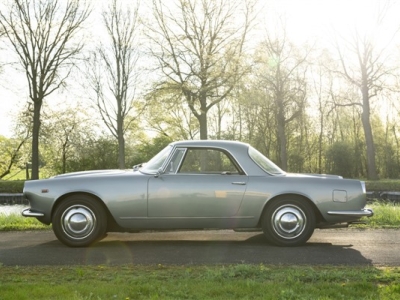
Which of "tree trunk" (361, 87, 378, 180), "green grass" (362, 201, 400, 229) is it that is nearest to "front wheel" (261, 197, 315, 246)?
"green grass" (362, 201, 400, 229)

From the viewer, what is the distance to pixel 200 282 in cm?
583

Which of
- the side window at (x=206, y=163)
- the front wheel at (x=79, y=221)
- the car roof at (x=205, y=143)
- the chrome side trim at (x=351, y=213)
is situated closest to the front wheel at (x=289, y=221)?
the chrome side trim at (x=351, y=213)

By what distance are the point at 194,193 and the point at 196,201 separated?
12cm

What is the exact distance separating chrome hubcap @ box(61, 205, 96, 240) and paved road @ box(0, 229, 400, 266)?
235 mm

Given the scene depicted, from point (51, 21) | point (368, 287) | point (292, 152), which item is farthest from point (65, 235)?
point (292, 152)

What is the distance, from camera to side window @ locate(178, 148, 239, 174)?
8789mm

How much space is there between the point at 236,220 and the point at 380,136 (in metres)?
38.8

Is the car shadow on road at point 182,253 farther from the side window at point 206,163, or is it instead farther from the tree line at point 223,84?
the tree line at point 223,84

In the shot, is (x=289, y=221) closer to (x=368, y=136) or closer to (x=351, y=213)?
(x=351, y=213)

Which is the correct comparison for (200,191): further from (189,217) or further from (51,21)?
(51,21)

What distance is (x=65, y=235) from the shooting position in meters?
8.75

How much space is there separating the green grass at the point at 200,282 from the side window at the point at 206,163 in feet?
7.09

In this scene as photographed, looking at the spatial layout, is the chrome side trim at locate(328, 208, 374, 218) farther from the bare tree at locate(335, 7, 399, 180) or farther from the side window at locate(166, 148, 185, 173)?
the bare tree at locate(335, 7, 399, 180)

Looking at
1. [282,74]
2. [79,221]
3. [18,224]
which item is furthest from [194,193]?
[282,74]
